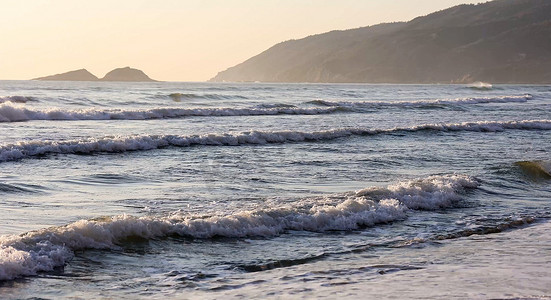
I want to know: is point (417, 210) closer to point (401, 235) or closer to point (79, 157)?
point (401, 235)

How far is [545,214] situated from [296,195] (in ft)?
12.9

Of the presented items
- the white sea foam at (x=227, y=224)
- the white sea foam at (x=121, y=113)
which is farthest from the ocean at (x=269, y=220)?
the white sea foam at (x=121, y=113)

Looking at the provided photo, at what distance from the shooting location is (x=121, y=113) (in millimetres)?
35750

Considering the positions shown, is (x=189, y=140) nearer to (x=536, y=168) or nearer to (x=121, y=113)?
(x=536, y=168)

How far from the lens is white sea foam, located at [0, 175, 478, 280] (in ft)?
27.2

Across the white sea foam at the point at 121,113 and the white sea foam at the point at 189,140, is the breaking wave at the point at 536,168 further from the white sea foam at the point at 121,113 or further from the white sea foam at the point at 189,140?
the white sea foam at the point at 121,113

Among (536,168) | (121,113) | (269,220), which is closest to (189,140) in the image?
(536,168)

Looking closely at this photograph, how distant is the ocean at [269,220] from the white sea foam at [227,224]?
0.07ft

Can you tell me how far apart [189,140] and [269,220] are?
13021mm

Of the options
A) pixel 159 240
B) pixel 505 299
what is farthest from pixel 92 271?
pixel 505 299

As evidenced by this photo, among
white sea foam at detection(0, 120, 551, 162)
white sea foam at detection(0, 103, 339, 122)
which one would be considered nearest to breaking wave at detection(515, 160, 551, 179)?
white sea foam at detection(0, 120, 551, 162)

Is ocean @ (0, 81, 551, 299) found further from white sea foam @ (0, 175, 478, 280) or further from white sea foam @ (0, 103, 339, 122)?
white sea foam @ (0, 103, 339, 122)

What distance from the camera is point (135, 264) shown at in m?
8.55

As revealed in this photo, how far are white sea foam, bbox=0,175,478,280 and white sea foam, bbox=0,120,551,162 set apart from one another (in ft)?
30.3
